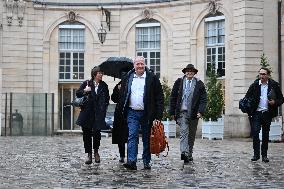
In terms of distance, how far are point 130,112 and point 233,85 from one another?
19443 millimetres

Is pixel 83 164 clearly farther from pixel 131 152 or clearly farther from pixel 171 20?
pixel 171 20

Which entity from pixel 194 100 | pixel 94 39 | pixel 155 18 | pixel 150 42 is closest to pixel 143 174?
pixel 194 100

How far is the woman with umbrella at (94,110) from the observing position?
44.6ft

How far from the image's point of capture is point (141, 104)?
12.5 meters

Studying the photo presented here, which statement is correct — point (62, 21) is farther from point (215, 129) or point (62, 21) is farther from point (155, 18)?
point (215, 129)

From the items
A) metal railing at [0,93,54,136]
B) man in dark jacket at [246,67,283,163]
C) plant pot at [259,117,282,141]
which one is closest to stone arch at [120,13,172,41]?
metal railing at [0,93,54,136]

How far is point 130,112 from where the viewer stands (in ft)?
41.1

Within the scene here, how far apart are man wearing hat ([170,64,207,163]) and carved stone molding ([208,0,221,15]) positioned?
1908 cm

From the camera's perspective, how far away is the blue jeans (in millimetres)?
12359

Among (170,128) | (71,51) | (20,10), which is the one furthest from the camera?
(71,51)

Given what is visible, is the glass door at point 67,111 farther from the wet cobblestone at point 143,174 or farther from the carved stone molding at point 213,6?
the wet cobblestone at point 143,174

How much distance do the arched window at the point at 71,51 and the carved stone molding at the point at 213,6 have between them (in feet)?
25.1

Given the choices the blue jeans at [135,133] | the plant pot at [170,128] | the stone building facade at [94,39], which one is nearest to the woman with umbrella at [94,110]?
the blue jeans at [135,133]

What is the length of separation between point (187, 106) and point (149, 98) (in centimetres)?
185
